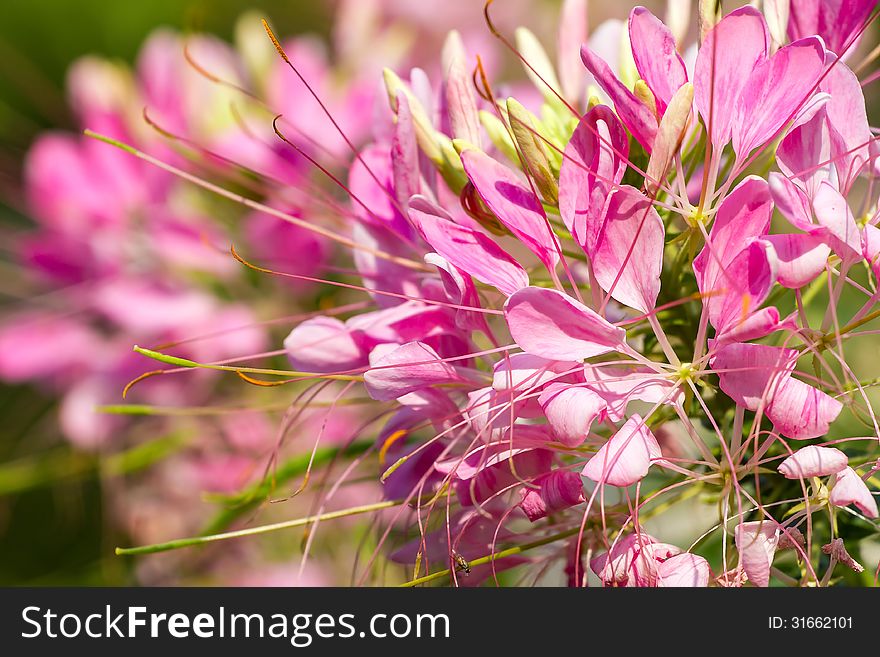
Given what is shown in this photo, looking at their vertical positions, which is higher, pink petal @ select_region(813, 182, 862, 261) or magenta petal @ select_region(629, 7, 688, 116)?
magenta petal @ select_region(629, 7, 688, 116)

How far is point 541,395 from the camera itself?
0.47 meters

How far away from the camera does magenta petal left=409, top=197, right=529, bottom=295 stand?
0.50m

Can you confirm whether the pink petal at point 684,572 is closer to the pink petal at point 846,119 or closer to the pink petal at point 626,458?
the pink petal at point 626,458

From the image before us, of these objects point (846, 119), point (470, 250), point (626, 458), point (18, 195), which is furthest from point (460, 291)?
point (18, 195)

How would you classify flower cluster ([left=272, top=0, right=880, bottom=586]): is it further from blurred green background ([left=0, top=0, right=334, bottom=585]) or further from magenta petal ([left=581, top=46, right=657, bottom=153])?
blurred green background ([left=0, top=0, right=334, bottom=585])

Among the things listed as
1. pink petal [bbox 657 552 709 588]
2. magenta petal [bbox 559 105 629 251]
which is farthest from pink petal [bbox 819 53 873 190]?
pink petal [bbox 657 552 709 588]

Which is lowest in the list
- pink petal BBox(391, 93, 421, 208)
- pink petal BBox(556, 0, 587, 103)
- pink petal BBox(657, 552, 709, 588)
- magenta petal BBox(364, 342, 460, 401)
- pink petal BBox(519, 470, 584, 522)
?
pink petal BBox(657, 552, 709, 588)

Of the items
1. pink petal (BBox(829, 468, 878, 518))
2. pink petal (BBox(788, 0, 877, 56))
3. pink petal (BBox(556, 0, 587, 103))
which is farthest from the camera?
pink petal (BBox(556, 0, 587, 103))

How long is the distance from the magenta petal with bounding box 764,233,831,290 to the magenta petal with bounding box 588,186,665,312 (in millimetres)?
61

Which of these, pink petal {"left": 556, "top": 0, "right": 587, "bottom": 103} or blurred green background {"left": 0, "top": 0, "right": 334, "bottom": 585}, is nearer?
pink petal {"left": 556, "top": 0, "right": 587, "bottom": 103}

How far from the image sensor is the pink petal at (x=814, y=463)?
1.41ft

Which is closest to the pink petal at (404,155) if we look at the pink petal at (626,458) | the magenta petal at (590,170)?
the magenta petal at (590,170)
